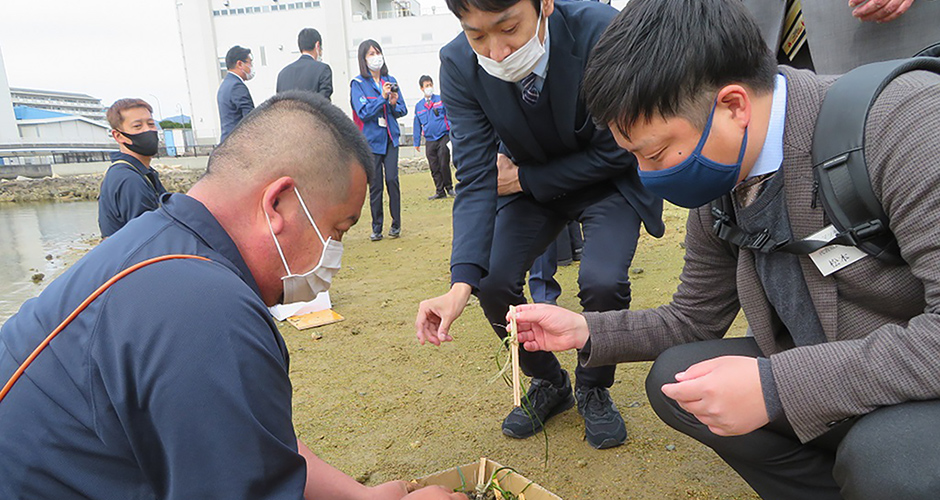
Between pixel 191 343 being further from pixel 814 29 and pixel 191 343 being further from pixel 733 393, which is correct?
pixel 814 29

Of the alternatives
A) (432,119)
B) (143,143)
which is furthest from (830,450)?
(432,119)

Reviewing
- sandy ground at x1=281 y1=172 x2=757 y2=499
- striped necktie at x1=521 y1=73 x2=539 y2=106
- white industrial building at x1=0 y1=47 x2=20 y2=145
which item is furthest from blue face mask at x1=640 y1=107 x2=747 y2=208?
white industrial building at x1=0 y1=47 x2=20 y2=145

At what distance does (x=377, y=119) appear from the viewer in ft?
25.5

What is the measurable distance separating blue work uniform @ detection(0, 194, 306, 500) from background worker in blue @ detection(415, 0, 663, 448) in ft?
4.01

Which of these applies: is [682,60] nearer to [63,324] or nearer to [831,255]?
[831,255]

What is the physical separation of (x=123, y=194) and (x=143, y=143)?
1.55 feet

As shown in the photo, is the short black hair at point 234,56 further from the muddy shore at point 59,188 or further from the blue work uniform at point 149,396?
the muddy shore at point 59,188

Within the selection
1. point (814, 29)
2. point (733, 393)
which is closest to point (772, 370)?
point (733, 393)

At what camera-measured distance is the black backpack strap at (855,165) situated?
4.64ft

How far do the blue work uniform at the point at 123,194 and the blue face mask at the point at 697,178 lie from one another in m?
3.57

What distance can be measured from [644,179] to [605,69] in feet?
1.07

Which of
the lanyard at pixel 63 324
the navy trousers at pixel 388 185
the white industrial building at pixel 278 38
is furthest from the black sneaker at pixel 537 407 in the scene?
the white industrial building at pixel 278 38

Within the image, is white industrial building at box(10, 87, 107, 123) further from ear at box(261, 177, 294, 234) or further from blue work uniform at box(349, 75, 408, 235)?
ear at box(261, 177, 294, 234)

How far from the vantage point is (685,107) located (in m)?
1.57
